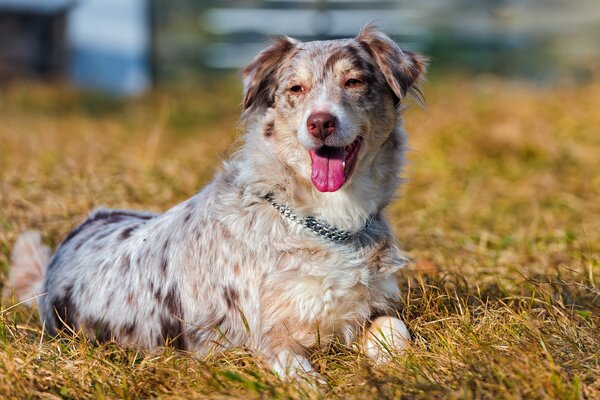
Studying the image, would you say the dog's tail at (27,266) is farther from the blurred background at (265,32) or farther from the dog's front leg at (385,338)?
the blurred background at (265,32)

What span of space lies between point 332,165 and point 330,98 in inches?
11.9

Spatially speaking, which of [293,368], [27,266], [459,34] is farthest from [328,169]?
[459,34]

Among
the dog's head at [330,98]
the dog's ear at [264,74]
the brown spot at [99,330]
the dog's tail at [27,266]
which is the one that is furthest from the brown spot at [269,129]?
the dog's tail at [27,266]

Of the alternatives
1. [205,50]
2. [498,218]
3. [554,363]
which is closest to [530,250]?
[498,218]

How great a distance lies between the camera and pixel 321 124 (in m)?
3.90

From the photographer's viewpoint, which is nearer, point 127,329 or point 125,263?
point 127,329

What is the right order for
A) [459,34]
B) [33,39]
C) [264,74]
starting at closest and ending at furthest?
[264,74] < [33,39] < [459,34]

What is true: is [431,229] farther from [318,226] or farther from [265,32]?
[265,32]

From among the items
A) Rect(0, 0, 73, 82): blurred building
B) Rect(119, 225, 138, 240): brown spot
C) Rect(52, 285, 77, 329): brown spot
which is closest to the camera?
Rect(52, 285, 77, 329): brown spot

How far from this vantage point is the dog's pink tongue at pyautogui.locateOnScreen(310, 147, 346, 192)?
4.00 m

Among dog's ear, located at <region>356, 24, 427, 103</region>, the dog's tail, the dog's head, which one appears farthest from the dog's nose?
the dog's tail

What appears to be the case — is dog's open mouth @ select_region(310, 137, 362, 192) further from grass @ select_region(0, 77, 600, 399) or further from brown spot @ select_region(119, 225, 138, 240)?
brown spot @ select_region(119, 225, 138, 240)

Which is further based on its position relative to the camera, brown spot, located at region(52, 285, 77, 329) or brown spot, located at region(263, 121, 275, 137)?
brown spot, located at region(52, 285, 77, 329)

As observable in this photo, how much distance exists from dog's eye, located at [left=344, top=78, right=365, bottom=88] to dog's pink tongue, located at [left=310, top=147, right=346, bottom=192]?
1.04 feet
